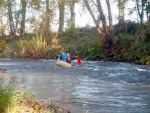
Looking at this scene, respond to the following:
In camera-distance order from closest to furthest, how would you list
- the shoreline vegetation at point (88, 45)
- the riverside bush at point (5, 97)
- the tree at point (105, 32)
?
the riverside bush at point (5, 97), the shoreline vegetation at point (88, 45), the tree at point (105, 32)

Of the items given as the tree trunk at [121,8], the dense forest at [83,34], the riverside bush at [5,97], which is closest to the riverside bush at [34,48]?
the dense forest at [83,34]

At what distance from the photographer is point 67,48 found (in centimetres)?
3550

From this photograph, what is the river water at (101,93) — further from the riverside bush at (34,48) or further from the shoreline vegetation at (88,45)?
the riverside bush at (34,48)

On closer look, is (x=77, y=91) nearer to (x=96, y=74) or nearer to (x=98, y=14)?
(x=96, y=74)

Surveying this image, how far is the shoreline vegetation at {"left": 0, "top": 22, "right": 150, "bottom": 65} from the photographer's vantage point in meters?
29.1

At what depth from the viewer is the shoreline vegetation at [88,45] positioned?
95.3 feet

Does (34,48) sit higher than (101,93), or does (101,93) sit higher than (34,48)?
(34,48)

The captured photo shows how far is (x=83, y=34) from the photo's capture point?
133 feet

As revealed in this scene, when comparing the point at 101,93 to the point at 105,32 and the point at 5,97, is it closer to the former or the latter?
the point at 5,97

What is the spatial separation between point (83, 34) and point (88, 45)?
729 centimetres

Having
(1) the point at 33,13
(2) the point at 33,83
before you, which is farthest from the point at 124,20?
(2) the point at 33,83

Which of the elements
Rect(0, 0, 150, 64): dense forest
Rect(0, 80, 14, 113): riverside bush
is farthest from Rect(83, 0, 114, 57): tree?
Rect(0, 80, 14, 113): riverside bush

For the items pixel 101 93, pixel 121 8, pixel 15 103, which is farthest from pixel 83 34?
pixel 15 103

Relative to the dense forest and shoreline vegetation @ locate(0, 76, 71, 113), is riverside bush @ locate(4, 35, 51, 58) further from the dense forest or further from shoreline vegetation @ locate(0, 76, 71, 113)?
shoreline vegetation @ locate(0, 76, 71, 113)
